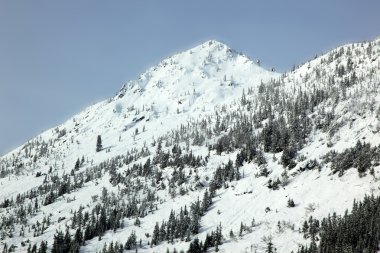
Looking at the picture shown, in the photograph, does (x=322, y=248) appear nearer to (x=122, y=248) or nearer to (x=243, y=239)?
(x=243, y=239)

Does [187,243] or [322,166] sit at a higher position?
[322,166]

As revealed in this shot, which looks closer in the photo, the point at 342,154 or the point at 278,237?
the point at 278,237

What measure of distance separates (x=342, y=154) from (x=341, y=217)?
134 feet

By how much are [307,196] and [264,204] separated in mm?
18435

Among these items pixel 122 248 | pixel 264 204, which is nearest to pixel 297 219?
pixel 264 204

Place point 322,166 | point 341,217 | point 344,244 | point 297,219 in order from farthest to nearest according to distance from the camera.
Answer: point 322,166 → point 297,219 → point 341,217 → point 344,244

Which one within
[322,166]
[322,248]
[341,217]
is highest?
[322,166]

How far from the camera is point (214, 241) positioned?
589 feet

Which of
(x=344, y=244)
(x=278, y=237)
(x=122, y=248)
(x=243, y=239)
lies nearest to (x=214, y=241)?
(x=243, y=239)

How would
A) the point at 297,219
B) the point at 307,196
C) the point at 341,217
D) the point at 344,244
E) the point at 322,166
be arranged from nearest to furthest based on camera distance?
the point at 344,244
the point at 341,217
the point at 297,219
the point at 307,196
the point at 322,166

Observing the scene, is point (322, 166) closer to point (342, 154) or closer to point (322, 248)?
point (342, 154)

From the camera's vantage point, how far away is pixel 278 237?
16712cm

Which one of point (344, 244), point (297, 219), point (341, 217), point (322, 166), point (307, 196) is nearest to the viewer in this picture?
point (344, 244)

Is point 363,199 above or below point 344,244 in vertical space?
above
